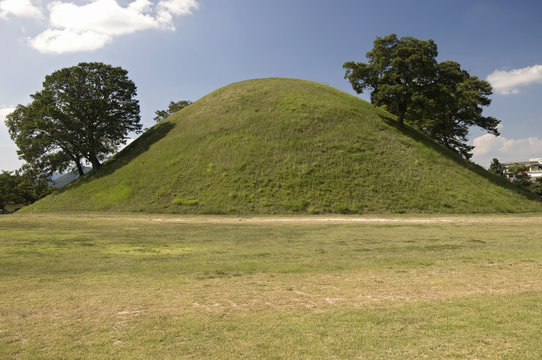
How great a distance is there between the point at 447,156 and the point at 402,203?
51.1 feet

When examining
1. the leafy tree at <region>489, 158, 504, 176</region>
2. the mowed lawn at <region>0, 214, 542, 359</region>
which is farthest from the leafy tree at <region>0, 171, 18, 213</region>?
the leafy tree at <region>489, 158, 504, 176</region>

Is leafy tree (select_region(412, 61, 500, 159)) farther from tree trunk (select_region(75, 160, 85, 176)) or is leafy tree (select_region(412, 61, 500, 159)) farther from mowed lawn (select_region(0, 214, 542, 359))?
tree trunk (select_region(75, 160, 85, 176))

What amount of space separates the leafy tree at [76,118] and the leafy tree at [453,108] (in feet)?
132

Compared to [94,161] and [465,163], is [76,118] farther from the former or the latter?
→ [465,163]

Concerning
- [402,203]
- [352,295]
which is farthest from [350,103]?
[352,295]

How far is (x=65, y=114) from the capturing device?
1812 inches

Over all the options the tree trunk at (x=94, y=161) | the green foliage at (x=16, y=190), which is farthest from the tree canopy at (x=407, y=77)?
the green foliage at (x=16, y=190)

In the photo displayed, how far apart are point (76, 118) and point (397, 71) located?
42.2 m

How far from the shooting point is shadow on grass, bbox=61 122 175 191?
148 ft

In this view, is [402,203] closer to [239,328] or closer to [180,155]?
[180,155]

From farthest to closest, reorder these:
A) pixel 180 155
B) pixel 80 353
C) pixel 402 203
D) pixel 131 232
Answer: pixel 180 155 → pixel 402 203 → pixel 131 232 → pixel 80 353

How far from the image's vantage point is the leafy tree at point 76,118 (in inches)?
1804

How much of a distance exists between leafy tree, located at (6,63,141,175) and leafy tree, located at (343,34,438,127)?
105 feet

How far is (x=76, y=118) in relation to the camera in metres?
47.0
